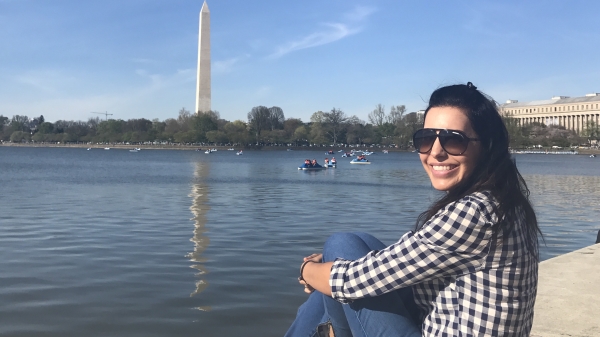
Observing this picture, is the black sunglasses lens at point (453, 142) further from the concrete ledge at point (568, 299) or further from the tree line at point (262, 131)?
the tree line at point (262, 131)

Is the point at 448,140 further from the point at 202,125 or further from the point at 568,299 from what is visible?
the point at 202,125

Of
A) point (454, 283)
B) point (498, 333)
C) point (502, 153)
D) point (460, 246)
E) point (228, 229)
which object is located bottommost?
point (228, 229)

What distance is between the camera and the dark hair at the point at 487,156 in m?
2.11

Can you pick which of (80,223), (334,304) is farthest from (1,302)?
(80,223)

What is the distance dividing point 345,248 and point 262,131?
404 feet

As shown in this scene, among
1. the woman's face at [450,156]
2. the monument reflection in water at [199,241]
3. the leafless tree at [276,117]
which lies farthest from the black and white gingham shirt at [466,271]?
the leafless tree at [276,117]

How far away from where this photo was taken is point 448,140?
221 centimetres

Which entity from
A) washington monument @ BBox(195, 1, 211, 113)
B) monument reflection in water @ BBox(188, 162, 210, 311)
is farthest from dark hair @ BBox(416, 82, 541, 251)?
washington monument @ BBox(195, 1, 211, 113)

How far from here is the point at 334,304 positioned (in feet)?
7.85

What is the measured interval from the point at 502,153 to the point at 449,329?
0.65 m

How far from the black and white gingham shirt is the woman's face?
217 mm

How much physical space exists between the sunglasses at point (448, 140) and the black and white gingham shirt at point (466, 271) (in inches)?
9.2

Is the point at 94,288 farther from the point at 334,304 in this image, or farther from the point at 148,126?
the point at 148,126

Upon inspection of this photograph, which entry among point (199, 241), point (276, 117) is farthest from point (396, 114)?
point (199, 241)
